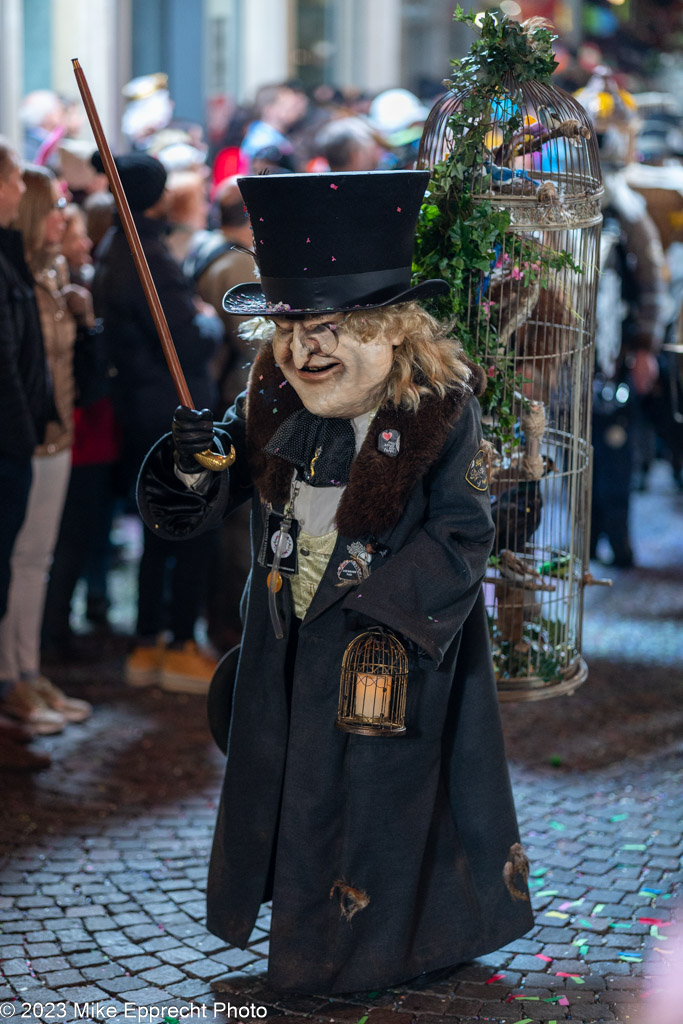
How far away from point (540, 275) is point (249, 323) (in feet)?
2.82

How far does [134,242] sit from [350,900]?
5.64ft

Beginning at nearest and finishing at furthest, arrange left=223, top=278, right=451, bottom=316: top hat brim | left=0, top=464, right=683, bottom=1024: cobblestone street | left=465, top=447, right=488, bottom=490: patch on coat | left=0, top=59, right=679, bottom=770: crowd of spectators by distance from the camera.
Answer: left=223, top=278, right=451, bottom=316: top hat brim, left=465, top=447, right=488, bottom=490: patch on coat, left=0, top=464, right=683, bottom=1024: cobblestone street, left=0, top=59, right=679, bottom=770: crowd of spectators

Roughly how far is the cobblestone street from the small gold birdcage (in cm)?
81

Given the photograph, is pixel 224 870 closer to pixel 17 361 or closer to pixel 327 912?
pixel 327 912

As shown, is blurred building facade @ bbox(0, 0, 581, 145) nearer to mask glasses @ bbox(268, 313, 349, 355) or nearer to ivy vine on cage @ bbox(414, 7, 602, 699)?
ivy vine on cage @ bbox(414, 7, 602, 699)

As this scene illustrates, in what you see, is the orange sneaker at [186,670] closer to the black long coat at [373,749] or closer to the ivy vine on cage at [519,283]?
the ivy vine on cage at [519,283]

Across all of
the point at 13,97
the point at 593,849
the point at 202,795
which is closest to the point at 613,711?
the point at 593,849

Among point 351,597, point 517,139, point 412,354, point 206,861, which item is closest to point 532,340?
point 517,139

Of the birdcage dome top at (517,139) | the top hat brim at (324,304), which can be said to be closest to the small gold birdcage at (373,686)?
the top hat brim at (324,304)

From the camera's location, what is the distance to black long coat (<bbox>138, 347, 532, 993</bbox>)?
3.08 metres

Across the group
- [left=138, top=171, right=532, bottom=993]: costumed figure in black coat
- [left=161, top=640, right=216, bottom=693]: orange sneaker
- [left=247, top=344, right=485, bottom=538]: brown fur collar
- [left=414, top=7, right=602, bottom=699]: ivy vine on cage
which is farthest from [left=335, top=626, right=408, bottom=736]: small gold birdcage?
[left=161, top=640, right=216, bottom=693]: orange sneaker

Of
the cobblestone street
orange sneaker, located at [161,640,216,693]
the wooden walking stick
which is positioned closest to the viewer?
the wooden walking stick

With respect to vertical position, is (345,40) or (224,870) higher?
(345,40)

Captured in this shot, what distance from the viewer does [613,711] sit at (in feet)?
18.5
